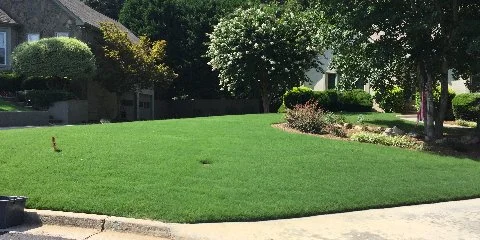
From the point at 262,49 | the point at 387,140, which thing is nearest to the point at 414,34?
the point at 387,140

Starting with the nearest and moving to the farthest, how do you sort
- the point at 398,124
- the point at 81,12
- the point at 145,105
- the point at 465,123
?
the point at 398,124 → the point at 465,123 → the point at 81,12 → the point at 145,105

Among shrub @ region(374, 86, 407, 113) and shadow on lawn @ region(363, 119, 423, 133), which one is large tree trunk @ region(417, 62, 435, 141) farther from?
shrub @ region(374, 86, 407, 113)

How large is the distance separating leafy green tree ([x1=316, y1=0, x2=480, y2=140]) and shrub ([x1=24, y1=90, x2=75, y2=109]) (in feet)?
44.9

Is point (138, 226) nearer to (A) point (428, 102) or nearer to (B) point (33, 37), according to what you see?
(A) point (428, 102)

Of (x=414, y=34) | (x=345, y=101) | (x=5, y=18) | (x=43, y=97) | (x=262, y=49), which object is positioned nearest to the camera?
(x=414, y=34)

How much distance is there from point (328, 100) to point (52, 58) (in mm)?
13153

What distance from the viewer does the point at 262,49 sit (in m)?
25.5

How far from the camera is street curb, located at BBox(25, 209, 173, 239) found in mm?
6977

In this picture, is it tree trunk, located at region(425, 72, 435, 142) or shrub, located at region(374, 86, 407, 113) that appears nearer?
tree trunk, located at region(425, 72, 435, 142)

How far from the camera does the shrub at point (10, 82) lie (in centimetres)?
2583

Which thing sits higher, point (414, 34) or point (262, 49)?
point (262, 49)

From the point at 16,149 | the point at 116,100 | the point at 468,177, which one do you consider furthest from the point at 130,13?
the point at 468,177

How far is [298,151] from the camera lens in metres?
12.0

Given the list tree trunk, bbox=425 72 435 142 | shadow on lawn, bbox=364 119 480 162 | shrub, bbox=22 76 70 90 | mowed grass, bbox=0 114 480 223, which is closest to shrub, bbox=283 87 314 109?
shadow on lawn, bbox=364 119 480 162
